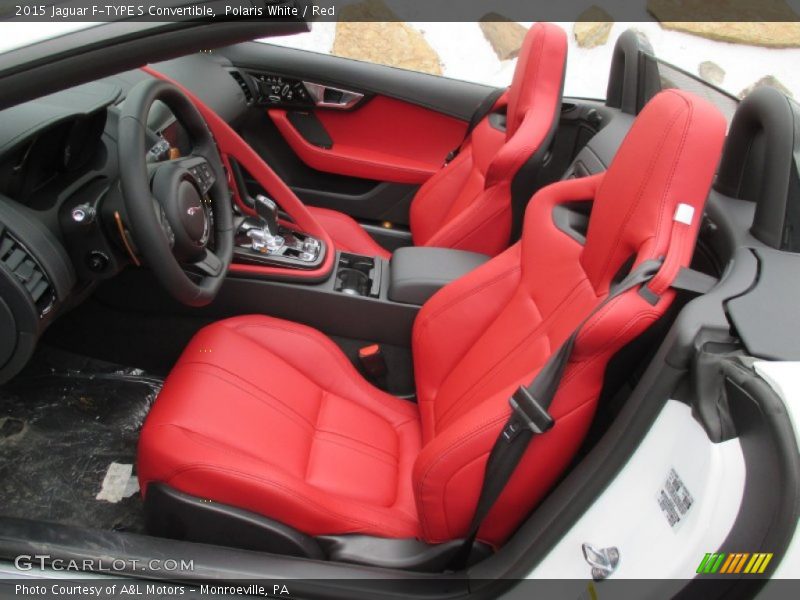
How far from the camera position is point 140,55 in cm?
81

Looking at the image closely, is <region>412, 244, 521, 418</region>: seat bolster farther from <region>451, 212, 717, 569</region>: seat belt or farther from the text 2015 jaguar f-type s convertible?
<region>451, 212, 717, 569</region>: seat belt

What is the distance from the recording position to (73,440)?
1.42 meters

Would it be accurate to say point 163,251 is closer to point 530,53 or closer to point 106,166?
point 106,166

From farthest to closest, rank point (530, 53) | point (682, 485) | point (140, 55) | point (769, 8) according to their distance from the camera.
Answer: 1. point (769, 8)
2. point (530, 53)
3. point (140, 55)
4. point (682, 485)

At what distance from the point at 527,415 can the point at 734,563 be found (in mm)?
266

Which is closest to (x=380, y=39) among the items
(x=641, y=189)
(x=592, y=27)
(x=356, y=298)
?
(x=592, y=27)

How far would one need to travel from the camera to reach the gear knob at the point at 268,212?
5.11 feet

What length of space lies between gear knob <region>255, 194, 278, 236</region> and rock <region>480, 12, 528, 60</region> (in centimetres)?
116

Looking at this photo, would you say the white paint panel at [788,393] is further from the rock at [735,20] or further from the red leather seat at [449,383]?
the rock at [735,20]

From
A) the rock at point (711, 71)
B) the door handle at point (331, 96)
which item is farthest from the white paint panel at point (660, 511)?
the door handle at point (331, 96)

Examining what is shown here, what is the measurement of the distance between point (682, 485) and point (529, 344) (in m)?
0.35

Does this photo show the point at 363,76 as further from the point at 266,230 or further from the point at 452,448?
the point at 452,448

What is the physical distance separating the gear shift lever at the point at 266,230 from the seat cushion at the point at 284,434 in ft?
0.72

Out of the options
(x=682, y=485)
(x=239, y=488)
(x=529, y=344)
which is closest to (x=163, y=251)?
(x=239, y=488)
